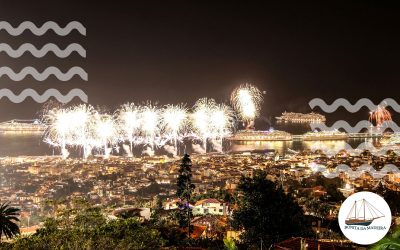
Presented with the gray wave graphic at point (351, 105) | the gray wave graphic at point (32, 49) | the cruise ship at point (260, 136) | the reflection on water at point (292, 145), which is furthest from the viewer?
the gray wave graphic at point (351, 105)

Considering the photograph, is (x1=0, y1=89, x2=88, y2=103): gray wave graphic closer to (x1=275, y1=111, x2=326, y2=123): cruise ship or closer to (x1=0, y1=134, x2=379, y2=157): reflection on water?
(x1=0, y1=134, x2=379, y2=157): reflection on water

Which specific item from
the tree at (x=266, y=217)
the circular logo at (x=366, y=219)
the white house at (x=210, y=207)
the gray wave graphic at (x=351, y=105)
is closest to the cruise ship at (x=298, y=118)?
the gray wave graphic at (x=351, y=105)

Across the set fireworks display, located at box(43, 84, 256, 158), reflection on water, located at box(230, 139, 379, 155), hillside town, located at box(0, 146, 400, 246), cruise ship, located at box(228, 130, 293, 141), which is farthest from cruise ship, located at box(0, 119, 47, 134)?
reflection on water, located at box(230, 139, 379, 155)

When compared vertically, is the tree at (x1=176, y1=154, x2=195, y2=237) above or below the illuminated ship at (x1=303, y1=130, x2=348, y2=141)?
below

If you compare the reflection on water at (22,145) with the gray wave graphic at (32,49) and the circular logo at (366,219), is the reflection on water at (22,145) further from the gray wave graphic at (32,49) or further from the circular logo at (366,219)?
the circular logo at (366,219)

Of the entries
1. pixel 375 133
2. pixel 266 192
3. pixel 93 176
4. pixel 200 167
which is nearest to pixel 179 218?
pixel 266 192

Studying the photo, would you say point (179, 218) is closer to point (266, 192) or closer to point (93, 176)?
point (266, 192)
